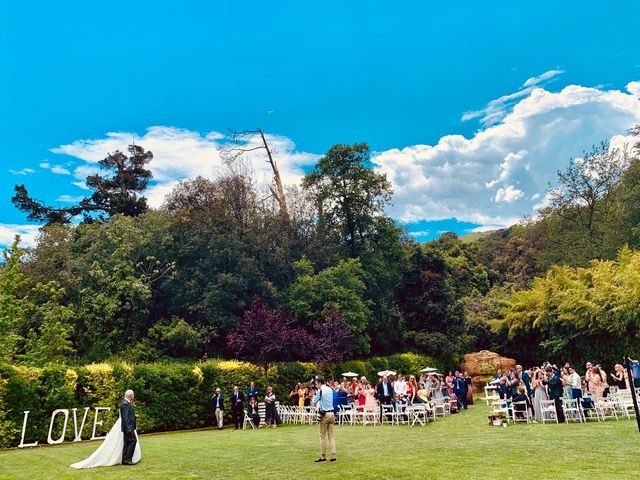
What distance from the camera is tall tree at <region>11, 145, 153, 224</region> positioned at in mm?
40781

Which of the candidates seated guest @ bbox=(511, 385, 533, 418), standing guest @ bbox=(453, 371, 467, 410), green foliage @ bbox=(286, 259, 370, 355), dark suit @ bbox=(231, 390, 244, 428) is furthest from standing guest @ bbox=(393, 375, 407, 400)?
green foliage @ bbox=(286, 259, 370, 355)

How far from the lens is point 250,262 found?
30.6 meters

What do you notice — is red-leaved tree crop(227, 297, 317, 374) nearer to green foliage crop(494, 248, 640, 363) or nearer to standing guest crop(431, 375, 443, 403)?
standing guest crop(431, 375, 443, 403)

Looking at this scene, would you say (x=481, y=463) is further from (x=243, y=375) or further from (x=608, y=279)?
(x=608, y=279)

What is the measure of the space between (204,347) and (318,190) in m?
13.0

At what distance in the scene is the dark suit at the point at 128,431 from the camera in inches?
463

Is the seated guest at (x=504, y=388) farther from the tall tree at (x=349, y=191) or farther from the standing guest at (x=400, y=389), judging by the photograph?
the tall tree at (x=349, y=191)

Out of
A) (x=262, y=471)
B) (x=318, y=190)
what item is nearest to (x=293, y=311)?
(x=318, y=190)

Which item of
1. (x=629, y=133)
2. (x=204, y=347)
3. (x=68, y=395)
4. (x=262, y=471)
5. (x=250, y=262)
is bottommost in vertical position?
(x=262, y=471)

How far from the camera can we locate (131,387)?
67.1ft

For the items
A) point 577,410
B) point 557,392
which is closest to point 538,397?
point 557,392

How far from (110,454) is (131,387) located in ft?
29.7

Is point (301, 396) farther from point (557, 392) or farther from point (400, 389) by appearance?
point (557, 392)

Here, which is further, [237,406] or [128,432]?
[237,406]
